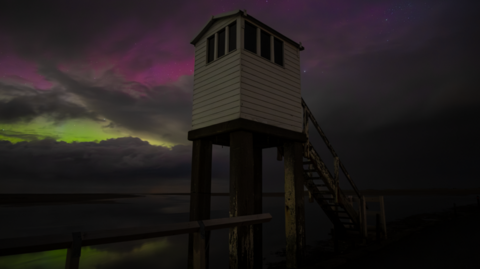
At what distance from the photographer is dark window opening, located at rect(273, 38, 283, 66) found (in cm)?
960

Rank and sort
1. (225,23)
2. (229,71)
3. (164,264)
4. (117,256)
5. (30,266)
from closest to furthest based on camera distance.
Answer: (229,71), (225,23), (30,266), (164,264), (117,256)

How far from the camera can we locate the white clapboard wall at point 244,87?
821cm

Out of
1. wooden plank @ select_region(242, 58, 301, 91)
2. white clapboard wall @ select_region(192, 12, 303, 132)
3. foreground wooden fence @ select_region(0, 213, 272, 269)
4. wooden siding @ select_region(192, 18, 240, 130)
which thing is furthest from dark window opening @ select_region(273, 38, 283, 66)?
foreground wooden fence @ select_region(0, 213, 272, 269)

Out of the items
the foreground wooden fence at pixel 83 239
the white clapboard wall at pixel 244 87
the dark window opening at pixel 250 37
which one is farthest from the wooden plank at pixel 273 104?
the foreground wooden fence at pixel 83 239

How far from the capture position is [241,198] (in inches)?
289

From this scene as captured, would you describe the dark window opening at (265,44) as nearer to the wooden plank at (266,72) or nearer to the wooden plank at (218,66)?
the wooden plank at (266,72)

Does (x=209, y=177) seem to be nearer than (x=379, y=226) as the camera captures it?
Yes

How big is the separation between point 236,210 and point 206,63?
5239 millimetres

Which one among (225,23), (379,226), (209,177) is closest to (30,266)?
(209,177)

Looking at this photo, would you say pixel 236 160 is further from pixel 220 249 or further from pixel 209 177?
pixel 220 249

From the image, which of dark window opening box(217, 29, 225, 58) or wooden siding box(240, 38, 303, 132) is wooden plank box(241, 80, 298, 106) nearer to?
wooden siding box(240, 38, 303, 132)

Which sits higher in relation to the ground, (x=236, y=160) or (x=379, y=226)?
(x=236, y=160)

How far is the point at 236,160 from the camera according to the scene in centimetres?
758

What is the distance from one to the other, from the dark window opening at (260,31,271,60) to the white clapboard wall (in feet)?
0.75
